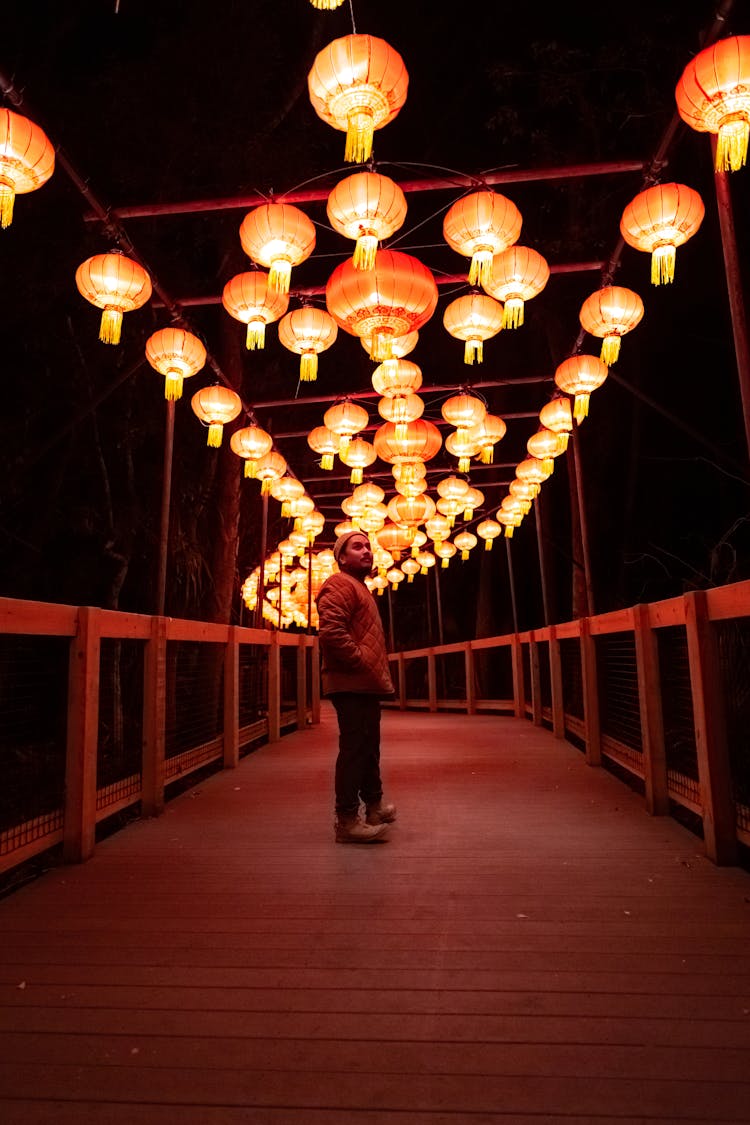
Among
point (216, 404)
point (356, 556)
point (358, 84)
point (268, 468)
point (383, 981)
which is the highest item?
point (358, 84)

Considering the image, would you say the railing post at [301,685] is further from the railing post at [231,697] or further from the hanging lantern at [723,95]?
the hanging lantern at [723,95]

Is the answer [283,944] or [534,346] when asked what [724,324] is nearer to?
[534,346]

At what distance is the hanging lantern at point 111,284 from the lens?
4.87 meters

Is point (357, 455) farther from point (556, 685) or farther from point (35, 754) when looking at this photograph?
point (35, 754)

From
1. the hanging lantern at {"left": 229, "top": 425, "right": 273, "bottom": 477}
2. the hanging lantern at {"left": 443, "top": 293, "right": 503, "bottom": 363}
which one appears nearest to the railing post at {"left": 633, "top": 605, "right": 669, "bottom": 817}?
the hanging lantern at {"left": 443, "top": 293, "right": 503, "bottom": 363}

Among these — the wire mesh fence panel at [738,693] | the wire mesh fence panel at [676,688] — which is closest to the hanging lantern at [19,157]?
the wire mesh fence panel at [676,688]

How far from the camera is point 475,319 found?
564 cm

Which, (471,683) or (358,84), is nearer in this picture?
(358,84)

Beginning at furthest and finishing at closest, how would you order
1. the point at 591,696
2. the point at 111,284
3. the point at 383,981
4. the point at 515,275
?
1. the point at 591,696
2. the point at 515,275
3. the point at 111,284
4. the point at 383,981

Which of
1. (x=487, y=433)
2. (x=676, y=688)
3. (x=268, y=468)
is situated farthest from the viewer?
(x=268, y=468)

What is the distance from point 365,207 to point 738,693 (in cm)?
416

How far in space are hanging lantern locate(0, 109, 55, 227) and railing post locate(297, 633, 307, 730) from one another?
20.3 ft

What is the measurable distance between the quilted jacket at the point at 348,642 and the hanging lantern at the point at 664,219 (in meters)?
2.85

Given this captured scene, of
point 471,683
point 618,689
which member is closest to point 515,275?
point 618,689
